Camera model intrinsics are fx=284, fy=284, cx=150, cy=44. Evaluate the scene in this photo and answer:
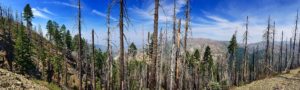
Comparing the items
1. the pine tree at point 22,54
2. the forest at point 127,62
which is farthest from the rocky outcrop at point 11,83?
the pine tree at point 22,54

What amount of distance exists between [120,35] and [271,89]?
32.2 metres

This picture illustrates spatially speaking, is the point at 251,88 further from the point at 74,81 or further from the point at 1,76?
the point at 74,81

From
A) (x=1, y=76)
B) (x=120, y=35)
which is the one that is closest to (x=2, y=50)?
(x=1, y=76)

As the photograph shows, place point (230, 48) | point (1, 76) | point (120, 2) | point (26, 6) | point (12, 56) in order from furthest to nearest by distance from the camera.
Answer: point (26, 6) → point (230, 48) → point (12, 56) → point (1, 76) → point (120, 2)

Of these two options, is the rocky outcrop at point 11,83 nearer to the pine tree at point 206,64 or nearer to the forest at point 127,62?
the forest at point 127,62

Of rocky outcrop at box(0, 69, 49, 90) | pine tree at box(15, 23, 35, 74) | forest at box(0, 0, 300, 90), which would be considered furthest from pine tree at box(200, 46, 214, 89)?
rocky outcrop at box(0, 69, 49, 90)

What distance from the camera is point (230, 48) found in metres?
75.6

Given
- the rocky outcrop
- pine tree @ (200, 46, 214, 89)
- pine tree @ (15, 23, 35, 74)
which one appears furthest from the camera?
pine tree @ (200, 46, 214, 89)

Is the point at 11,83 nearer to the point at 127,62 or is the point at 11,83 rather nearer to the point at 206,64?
the point at 127,62

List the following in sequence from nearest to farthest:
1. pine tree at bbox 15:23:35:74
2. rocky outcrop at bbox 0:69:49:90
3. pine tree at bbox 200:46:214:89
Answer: rocky outcrop at bbox 0:69:49:90, pine tree at bbox 15:23:35:74, pine tree at bbox 200:46:214:89

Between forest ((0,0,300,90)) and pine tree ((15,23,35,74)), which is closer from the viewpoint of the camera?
forest ((0,0,300,90))

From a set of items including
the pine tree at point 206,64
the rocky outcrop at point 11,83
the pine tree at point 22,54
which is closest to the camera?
the rocky outcrop at point 11,83

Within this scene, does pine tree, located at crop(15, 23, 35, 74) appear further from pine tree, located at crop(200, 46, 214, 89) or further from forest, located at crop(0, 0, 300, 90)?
pine tree, located at crop(200, 46, 214, 89)

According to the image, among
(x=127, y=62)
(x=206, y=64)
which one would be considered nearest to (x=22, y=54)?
(x=127, y=62)
